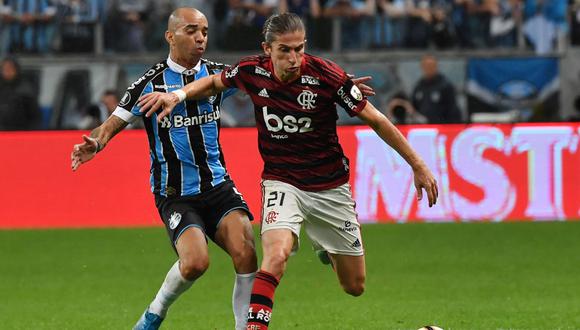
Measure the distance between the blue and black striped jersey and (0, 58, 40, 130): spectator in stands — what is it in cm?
1004

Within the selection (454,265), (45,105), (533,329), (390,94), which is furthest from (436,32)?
(533,329)

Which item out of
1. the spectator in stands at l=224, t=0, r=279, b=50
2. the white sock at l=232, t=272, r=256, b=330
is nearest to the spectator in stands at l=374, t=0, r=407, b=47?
the spectator in stands at l=224, t=0, r=279, b=50

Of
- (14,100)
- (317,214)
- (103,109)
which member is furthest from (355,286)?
Answer: (14,100)

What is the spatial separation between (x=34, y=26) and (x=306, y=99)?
41.1 ft

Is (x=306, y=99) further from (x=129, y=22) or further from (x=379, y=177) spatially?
(x=129, y=22)

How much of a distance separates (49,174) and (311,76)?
28.4 feet

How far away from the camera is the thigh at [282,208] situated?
7.10 m

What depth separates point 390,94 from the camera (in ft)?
60.6

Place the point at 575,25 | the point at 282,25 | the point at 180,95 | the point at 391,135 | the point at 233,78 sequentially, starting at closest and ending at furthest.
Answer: the point at 282,25, the point at 391,135, the point at 180,95, the point at 233,78, the point at 575,25

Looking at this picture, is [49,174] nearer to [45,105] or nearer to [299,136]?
[45,105]

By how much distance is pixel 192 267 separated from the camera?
7.43 metres

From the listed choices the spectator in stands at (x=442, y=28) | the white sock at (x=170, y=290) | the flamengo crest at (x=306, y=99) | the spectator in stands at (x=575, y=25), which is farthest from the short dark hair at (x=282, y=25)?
the spectator in stands at (x=575, y=25)

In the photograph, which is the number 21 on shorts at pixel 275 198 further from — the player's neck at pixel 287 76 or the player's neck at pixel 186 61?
the player's neck at pixel 186 61

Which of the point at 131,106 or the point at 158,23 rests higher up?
the point at 131,106
